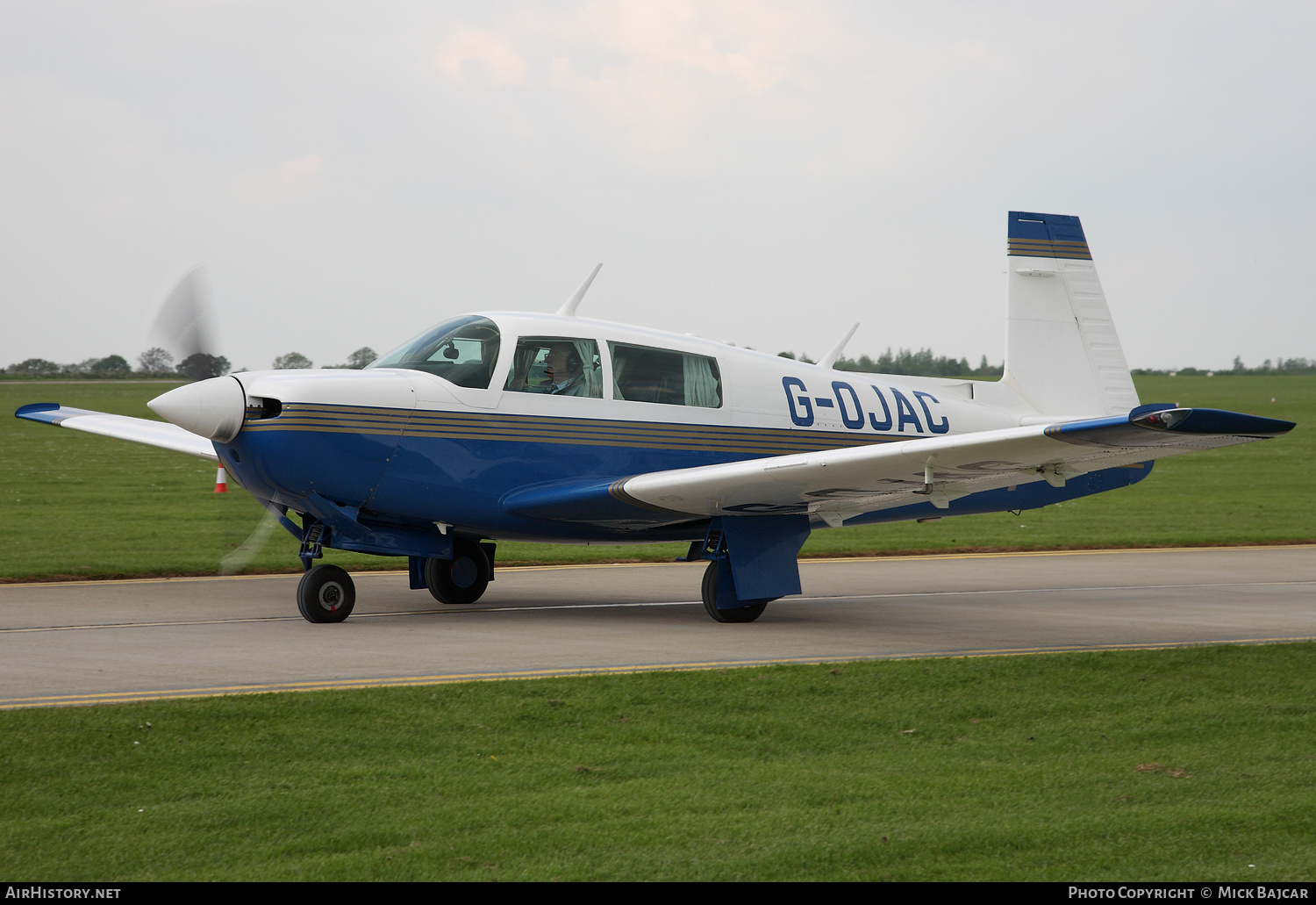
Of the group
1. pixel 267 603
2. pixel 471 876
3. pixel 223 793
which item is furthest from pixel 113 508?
pixel 471 876

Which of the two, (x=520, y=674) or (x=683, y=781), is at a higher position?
(x=520, y=674)

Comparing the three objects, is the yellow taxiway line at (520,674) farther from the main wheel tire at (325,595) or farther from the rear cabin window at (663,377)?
the rear cabin window at (663,377)

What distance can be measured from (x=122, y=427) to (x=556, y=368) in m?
7.09

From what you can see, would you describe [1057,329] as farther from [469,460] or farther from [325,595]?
[325,595]

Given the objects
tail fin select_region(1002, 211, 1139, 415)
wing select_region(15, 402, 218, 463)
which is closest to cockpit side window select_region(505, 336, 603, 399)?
tail fin select_region(1002, 211, 1139, 415)

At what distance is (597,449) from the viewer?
11047 mm

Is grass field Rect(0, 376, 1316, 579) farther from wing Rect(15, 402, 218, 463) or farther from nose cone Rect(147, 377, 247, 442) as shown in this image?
nose cone Rect(147, 377, 247, 442)

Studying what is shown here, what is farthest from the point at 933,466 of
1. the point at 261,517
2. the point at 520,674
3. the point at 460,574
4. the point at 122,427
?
the point at 122,427

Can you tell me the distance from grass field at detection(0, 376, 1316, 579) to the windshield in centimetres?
246

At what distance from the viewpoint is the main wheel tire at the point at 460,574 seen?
1227 cm

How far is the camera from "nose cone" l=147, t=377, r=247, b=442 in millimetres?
9453

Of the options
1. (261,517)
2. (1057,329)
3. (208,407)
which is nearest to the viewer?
(208,407)

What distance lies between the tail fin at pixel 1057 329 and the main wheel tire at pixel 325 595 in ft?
24.7

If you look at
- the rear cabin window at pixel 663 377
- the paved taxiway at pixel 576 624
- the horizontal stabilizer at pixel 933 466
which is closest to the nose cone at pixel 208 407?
the paved taxiway at pixel 576 624
